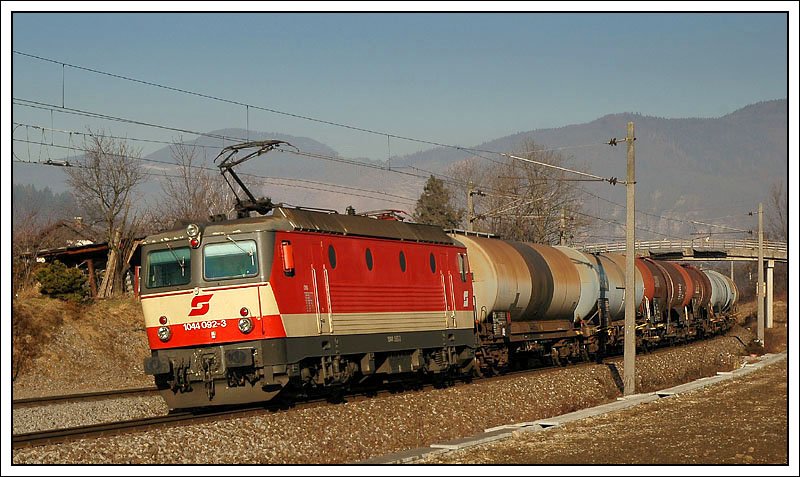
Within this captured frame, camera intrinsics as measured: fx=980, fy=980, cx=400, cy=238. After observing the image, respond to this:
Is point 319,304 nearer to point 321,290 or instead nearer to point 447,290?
point 321,290

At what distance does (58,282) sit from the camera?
39281mm

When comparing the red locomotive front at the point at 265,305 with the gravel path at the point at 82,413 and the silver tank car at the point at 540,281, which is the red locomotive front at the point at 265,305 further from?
the silver tank car at the point at 540,281

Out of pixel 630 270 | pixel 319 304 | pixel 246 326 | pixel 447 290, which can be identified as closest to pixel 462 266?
pixel 447 290

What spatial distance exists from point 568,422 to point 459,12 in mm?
8694

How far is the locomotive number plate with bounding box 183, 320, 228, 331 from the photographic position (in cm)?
1909

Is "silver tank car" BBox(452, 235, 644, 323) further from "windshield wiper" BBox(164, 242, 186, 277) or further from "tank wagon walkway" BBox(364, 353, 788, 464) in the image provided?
"windshield wiper" BBox(164, 242, 186, 277)

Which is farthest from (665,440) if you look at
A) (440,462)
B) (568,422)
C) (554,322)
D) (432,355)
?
(554,322)

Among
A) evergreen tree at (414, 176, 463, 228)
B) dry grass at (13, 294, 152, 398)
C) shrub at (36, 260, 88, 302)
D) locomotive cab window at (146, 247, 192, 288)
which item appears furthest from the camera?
evergreen tree at (414, 176, 463, 228)

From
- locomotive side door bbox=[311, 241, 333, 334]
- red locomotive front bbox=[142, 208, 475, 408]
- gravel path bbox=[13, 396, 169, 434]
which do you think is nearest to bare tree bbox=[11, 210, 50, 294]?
gravel path bbox=[13, 396, 169, 434]

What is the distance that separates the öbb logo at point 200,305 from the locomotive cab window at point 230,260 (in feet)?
1.36

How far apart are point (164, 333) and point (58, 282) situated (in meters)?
21.5

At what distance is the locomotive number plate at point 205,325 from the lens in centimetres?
1909

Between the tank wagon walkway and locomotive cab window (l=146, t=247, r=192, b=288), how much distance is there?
6235 millimetres

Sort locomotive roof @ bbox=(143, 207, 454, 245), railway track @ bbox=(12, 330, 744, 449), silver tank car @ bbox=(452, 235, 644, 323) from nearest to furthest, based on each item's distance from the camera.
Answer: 1. railway track @ bbox=(12, 330, 744, 449)
2. locomotive roof @ bbox=(143, 207, 454, 245)
3. silver tank car @ bbox=(452, 235, 644, 323)
